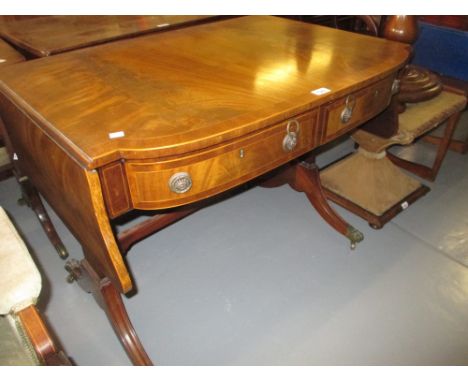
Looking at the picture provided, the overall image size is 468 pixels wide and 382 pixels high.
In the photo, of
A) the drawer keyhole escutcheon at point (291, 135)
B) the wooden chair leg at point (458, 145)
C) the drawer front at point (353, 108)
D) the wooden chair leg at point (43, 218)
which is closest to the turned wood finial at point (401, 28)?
the drawer front at point (353, 108)

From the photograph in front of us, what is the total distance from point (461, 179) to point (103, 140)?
6.94 feet

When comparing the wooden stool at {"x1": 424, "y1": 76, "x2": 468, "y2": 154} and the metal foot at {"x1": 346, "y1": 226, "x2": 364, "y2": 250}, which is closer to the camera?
the metal foot at {"x1": 346, "y1": 226, "x2": 364, "y2": 250}

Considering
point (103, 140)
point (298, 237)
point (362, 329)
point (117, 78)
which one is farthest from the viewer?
point (298, 237)

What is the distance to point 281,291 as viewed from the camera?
161 centimetres

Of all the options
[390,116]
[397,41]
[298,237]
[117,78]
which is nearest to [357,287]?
[298,237]

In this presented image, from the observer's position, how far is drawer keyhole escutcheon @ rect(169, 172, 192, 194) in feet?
2.93

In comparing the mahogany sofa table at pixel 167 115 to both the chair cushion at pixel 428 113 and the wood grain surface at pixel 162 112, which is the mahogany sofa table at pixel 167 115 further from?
the chair cushion at pixel 428 113

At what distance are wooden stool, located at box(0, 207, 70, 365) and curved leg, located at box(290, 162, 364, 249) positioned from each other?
126 centimetres

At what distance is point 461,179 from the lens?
2.25 m

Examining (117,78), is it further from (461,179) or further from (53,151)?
(461,179)

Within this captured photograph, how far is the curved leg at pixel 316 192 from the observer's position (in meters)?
1.83

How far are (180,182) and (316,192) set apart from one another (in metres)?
1.10

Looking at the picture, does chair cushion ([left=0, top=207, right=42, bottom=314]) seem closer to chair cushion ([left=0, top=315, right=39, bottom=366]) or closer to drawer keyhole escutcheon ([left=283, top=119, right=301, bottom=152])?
chair cushion ([left=0, top=315, right=39, bottom=366])

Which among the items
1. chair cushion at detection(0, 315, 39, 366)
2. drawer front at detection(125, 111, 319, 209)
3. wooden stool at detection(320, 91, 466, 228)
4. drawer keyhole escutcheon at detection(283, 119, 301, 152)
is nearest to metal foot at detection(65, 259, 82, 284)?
chair cushion at detection(0, 315, 39, 366)
